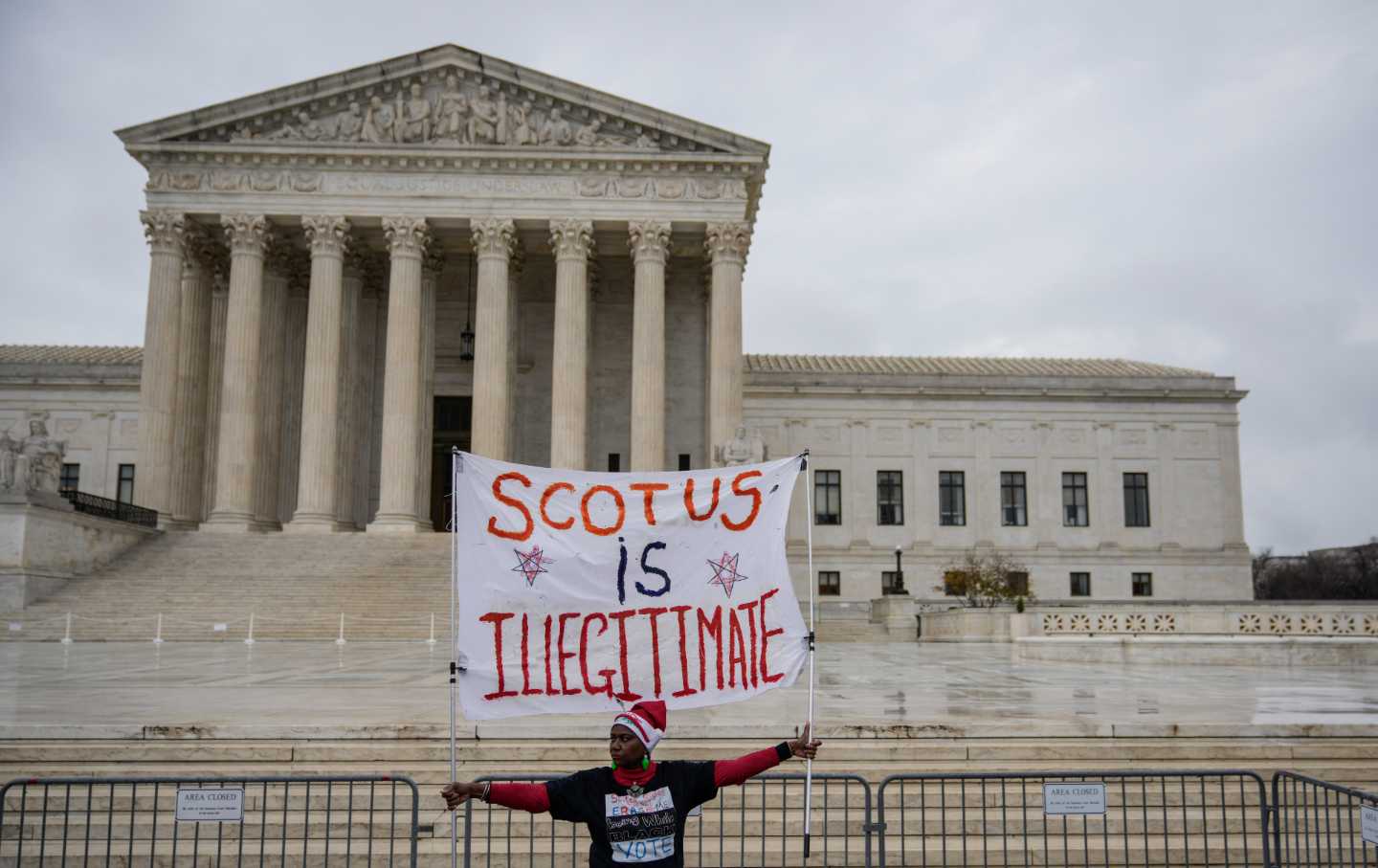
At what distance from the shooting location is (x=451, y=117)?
41844 millimetres

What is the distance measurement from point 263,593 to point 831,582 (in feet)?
91.7

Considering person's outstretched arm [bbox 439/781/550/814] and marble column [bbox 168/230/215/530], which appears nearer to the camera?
person's outstretched arm [bbox 439/781/550/814]

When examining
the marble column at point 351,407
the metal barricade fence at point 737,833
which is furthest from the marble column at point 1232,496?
the metal barricade fence at point 737,833

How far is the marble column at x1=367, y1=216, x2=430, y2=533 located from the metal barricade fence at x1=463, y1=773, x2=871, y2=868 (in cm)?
3262

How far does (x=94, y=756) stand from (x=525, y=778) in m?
4.83

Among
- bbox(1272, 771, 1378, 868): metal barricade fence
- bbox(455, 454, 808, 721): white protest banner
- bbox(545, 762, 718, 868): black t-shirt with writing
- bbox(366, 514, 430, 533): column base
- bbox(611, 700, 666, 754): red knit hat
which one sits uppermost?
bbox(366, 514, 430, 533): column base

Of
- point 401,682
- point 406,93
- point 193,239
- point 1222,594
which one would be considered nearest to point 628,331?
point 406,93

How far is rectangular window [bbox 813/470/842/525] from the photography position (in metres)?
53.5

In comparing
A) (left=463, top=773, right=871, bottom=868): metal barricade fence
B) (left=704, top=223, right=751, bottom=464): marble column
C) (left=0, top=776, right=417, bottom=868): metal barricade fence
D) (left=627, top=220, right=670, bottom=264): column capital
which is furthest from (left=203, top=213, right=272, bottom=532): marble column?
(left=463, top=773, right=871, bottom=868): metal barricade fence

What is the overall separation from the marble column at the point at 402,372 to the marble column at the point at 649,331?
801 centimetres

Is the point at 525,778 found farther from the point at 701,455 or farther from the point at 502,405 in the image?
the point at 701,455

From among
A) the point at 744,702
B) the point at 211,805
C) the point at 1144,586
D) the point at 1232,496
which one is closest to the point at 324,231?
the point at 744,702

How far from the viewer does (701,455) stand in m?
47.0

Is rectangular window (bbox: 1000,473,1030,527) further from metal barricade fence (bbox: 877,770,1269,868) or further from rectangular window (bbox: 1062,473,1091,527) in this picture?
metal barricade fence (bbox: 877,770,1269,868)
